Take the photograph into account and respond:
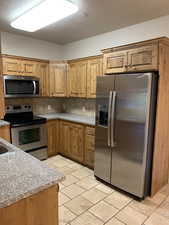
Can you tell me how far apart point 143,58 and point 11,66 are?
253cm

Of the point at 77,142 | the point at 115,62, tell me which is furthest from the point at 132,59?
the point at 77,142

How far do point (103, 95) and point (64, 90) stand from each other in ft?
5.19

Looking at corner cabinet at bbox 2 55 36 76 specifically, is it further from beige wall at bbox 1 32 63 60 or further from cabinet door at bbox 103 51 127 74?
cabinet door at bbox 103 51 127 74

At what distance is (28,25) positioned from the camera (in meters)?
2.64

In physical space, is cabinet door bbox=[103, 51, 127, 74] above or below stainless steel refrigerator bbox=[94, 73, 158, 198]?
above

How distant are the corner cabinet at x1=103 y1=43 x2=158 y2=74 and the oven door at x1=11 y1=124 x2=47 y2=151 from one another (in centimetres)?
185

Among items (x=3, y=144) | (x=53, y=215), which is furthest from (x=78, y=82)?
(x=53, y=215)

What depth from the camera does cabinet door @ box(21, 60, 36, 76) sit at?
11.5 ft

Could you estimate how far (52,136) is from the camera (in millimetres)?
3797

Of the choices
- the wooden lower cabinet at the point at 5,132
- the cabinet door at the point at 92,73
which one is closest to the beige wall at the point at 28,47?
the cabinet door at the point at 92,73

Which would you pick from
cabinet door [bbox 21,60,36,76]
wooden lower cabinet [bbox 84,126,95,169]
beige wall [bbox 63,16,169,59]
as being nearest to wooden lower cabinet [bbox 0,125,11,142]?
cabinet door [bbox 21,60,36,76]

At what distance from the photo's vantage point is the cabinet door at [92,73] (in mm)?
3299

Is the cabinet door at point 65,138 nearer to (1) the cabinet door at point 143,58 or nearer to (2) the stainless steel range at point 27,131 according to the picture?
(2) the stainless steel range at point 27,131

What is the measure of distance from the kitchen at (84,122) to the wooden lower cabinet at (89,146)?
2 cm
